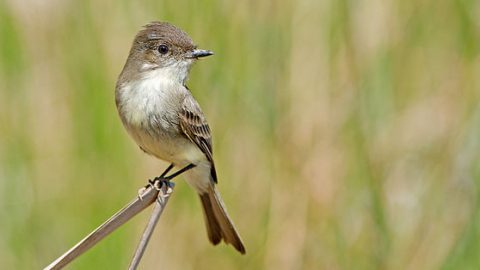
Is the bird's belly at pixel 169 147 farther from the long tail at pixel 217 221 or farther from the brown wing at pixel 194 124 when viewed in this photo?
the long tail at pixel 217 221

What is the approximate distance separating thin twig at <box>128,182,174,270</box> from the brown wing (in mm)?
512

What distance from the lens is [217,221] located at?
356 cm

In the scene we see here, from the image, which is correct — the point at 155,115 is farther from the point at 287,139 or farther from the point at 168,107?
the point at 287,139

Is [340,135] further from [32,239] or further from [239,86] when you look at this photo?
[32,239]

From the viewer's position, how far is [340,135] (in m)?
3.77

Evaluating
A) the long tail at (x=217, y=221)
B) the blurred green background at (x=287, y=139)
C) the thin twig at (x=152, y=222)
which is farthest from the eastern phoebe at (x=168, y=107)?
the thin twig at (x=152, y=222)

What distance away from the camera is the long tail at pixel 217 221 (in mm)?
3460

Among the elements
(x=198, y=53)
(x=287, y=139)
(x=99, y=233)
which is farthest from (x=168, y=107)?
(x=99, y=233)

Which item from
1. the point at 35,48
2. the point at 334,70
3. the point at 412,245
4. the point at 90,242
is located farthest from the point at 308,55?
the point at 90,242

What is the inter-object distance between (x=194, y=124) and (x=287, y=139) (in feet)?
1.54

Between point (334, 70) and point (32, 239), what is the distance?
1.26m

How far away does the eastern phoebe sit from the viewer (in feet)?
10.9

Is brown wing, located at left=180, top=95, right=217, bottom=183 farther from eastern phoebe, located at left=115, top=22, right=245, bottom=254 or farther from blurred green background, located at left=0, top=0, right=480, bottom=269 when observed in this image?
blurred green background, located at left=0, top=0, right=480, bottom=269

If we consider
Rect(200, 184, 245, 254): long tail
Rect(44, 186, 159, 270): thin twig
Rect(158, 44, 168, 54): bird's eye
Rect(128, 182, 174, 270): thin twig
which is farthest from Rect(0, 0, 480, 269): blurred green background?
Rect(44, 186, 159, 270): thin twig
